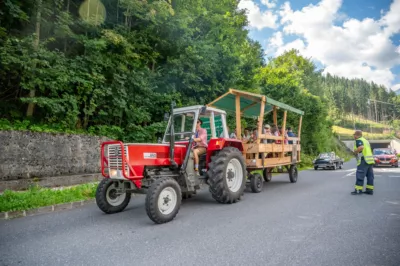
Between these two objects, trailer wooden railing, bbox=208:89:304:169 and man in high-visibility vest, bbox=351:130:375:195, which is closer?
man in high-visibility vest, bbox=351:130:375:195

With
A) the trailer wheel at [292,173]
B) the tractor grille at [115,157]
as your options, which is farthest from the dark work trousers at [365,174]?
the tractor grille at [115,157]

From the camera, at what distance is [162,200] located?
538 centimetres

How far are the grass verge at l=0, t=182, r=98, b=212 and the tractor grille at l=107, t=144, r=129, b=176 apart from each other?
266cm

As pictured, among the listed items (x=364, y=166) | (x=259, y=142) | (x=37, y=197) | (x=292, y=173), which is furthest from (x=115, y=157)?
(x=292, y=173)

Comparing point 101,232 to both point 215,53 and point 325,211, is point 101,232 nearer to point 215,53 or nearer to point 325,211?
point 325,211

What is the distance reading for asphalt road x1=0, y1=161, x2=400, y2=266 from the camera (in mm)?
3543

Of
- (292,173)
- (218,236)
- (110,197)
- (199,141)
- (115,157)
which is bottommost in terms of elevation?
(218,236)

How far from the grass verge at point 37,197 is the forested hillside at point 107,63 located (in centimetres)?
265

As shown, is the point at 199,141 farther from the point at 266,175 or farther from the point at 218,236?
the point at 266,175

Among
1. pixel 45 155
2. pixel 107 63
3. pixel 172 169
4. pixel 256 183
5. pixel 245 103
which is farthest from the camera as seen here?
pixel 107 63

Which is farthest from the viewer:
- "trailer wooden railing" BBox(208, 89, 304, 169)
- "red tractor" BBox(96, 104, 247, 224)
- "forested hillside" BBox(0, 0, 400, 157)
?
"forested hillside" BBox(0, 0, 400, 157)

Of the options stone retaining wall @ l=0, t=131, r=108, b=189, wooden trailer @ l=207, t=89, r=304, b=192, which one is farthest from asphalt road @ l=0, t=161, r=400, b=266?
stone retaining wall @ l=0, t=131, r=108, b=189

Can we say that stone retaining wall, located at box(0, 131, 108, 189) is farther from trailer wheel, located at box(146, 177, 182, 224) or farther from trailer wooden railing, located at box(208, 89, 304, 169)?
trailer wheel, located at box(146, 177, 182, 224)

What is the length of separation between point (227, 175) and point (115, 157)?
3.05 metres
